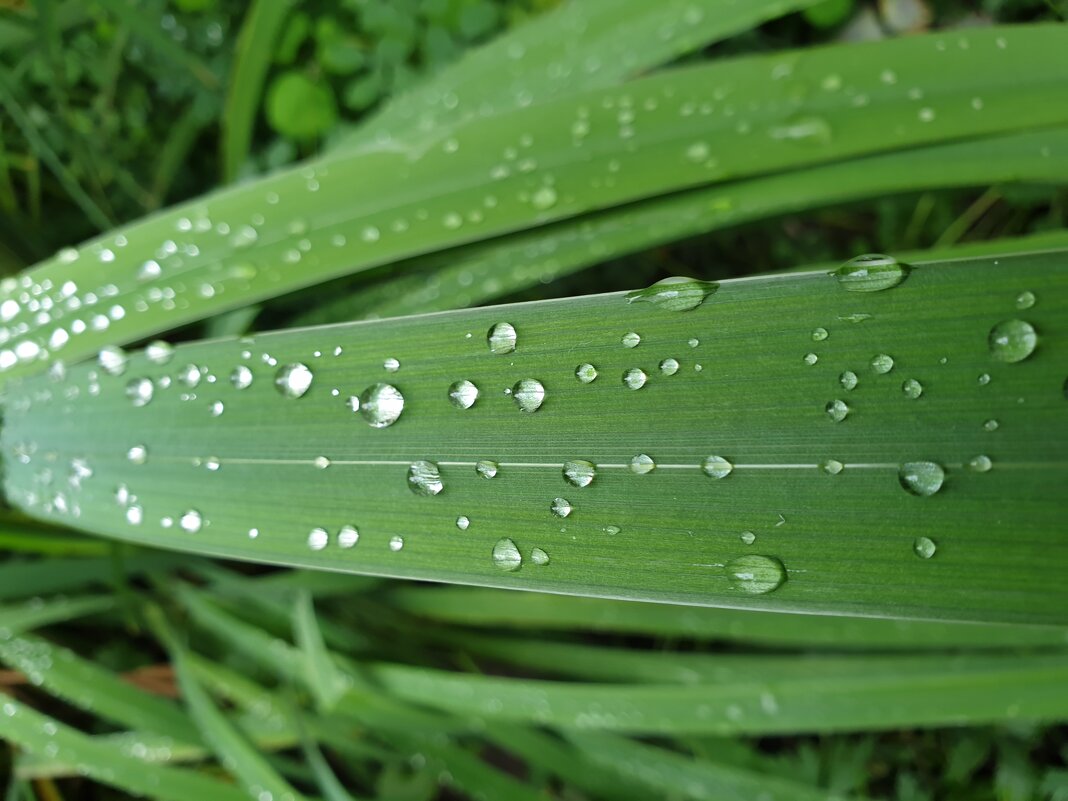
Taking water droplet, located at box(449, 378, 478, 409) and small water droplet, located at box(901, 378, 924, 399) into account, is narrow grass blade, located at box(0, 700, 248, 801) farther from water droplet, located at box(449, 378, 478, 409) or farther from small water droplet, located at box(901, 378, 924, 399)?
small water droplet, located at box(901, 378, 924, 399)

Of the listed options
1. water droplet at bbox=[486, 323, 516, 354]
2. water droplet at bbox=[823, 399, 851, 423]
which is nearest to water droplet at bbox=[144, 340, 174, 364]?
water droplet at bbox=[486, 323, 516, 354]

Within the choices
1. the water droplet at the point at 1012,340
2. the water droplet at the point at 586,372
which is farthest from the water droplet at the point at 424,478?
the water droplet at the point at 1012,340

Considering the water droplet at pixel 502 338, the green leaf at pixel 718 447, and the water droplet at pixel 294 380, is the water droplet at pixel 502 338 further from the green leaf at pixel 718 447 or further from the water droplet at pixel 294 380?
the water droplet at pixel 294 380

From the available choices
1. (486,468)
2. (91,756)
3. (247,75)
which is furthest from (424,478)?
(247,75)

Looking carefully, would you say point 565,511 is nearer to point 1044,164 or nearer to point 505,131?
point 505,131

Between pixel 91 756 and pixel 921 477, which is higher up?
pixel 921 477

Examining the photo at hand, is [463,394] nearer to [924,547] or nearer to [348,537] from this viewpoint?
[348,537]
